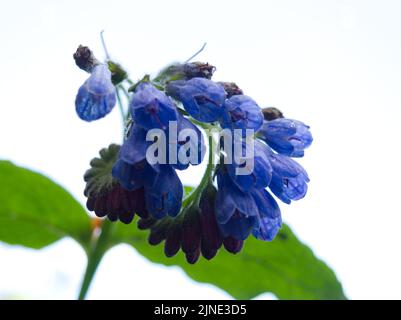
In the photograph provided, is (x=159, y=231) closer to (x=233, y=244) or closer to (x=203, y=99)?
(x=233, y=244)

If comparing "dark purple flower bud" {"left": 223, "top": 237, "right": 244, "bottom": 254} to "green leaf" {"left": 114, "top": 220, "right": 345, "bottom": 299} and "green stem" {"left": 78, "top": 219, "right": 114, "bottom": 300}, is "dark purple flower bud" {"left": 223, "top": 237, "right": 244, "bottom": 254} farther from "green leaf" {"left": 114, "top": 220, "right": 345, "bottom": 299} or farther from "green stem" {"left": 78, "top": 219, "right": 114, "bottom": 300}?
"green leaf" {"left": 114, "top": 220, "right": 345, "bottom": 299}

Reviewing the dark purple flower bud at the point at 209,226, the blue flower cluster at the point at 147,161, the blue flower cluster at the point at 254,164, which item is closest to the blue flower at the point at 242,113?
the blue flower cluster at the point at 254,164

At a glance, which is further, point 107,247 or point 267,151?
point 107,247

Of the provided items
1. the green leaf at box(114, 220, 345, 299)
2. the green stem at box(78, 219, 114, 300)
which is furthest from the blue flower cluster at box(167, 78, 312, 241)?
the green leaf at box(114, 220, 345, 299)
